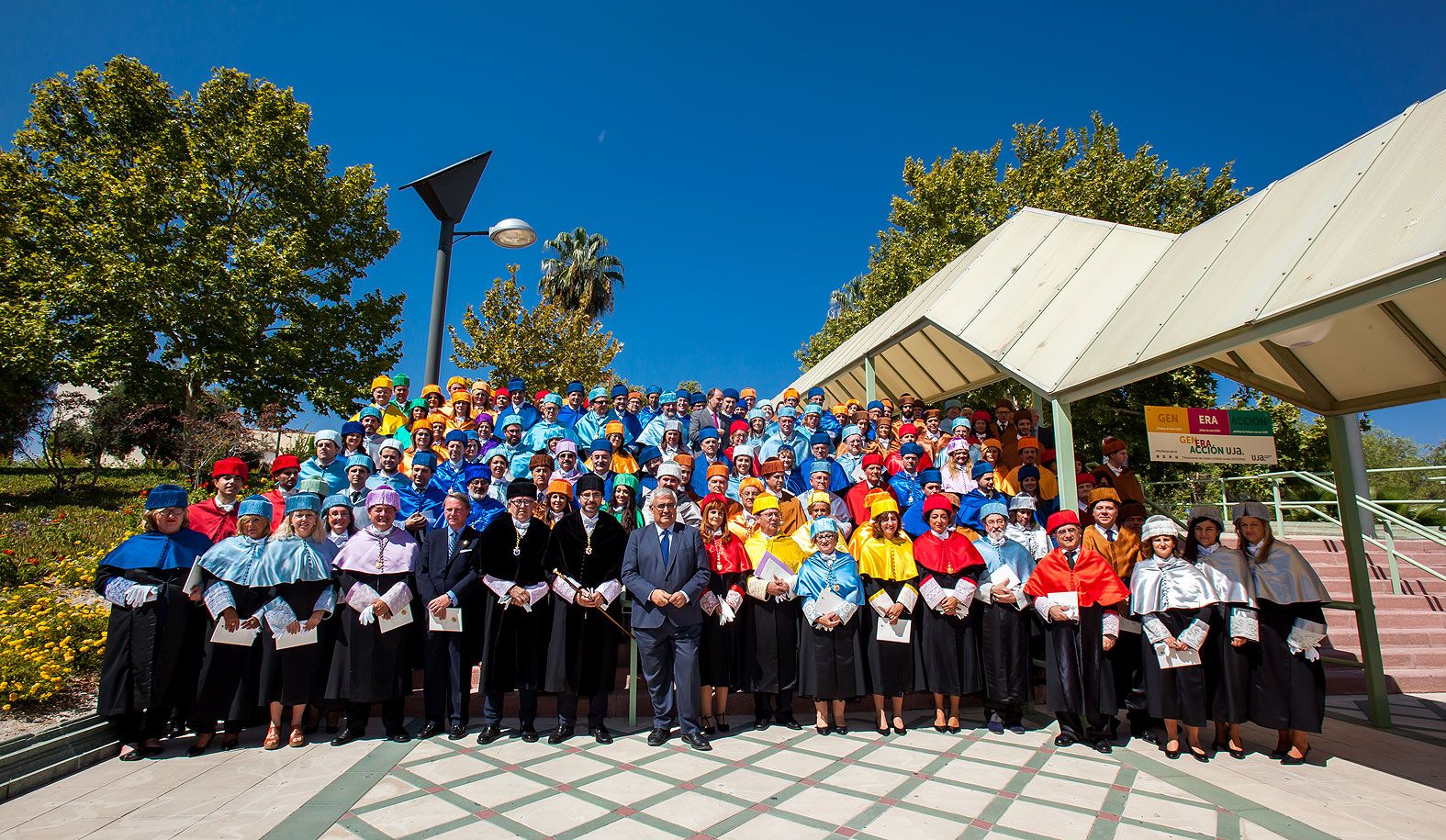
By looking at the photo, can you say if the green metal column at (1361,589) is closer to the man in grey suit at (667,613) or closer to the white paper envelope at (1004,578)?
the white paper envelope at (1004,578)

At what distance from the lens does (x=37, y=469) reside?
19.1 m

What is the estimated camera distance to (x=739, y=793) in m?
4.28

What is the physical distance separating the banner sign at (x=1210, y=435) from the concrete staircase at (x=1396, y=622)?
6.50 ft

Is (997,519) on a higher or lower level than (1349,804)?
higher

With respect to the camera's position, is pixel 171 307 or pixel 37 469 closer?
pixel 171 307

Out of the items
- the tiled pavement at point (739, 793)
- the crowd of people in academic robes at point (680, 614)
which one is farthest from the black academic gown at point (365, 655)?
the tiled pavement at point (739, 793)

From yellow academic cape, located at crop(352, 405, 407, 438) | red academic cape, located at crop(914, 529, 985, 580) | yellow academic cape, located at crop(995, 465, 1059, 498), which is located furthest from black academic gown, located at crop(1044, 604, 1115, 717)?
yellow academic cape, located at crop(352, 405, 407, 438)

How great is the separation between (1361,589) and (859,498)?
15.6ft

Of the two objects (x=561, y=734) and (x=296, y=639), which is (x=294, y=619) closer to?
(x=296, y=639)

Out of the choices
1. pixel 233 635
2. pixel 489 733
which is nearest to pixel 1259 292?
pixel 489 733

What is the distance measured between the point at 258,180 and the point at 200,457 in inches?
374

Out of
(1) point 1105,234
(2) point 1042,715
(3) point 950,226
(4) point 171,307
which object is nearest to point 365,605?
(2) point 1042,715

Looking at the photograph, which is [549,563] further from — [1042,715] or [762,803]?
[1042,715]

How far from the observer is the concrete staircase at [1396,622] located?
7.88 m
